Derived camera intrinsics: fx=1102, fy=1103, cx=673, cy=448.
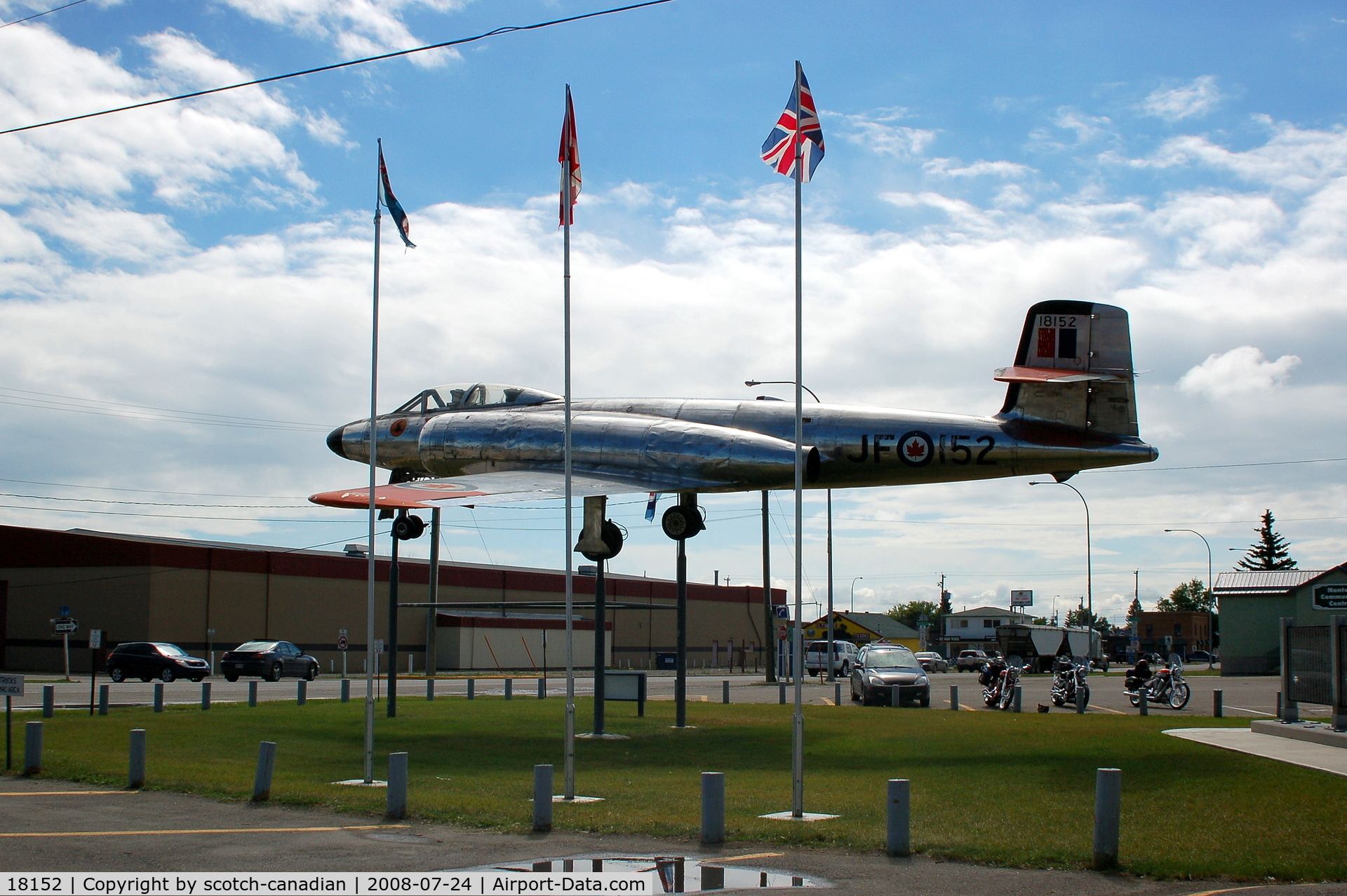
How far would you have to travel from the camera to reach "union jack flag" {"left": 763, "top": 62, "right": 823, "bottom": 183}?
1400cm

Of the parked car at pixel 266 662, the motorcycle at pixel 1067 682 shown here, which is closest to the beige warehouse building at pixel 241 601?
the parked car at pixel 266 662

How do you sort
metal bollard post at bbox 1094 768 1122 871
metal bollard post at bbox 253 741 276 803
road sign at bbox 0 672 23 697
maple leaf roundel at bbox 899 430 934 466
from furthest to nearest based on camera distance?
maple leaf roundel at bbox 899 430 934 466, road sign at bbox 0 672 23 697, metal bollard post at bbox 253 741 276 803, metal bollard post at bbox 1094 768 1122 871

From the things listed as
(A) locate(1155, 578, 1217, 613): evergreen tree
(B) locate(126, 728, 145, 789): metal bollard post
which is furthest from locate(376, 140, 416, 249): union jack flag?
(A) locate(1155, 578, 1217, 613): evergreen tree

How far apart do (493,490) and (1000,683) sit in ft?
55.4

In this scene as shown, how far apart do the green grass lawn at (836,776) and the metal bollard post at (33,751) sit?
285 millimetres

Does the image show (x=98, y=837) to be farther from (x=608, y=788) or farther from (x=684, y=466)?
(x=684, y=466)

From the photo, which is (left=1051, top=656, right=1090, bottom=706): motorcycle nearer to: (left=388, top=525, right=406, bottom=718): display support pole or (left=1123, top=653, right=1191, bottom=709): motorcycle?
(left=1123, top=653, right=1191, bottom=709): motorcycle

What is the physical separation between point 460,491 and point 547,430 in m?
2.80

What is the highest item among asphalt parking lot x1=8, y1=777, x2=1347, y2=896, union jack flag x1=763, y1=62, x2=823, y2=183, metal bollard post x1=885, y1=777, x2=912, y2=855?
union jack flag x1=763, y1=62, x2=823, y2=183

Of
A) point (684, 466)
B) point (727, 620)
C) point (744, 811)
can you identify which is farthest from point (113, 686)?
point (727, 620)

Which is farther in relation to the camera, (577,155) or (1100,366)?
(1100,366)

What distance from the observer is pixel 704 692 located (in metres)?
41.6

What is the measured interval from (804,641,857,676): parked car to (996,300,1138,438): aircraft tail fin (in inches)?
1640

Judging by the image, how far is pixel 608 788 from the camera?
1434 centimetres
